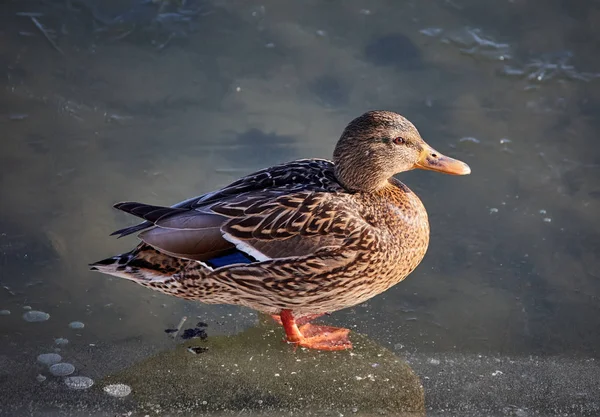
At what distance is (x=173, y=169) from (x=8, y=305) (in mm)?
1395

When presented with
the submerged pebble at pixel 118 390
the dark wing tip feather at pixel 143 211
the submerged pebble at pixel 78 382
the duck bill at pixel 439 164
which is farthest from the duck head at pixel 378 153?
the submerged pebble at pixel 78 382

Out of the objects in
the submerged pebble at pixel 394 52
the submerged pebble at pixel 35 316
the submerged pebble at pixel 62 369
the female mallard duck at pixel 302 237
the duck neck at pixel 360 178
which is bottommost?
the submerged pebble at pixel 62 369

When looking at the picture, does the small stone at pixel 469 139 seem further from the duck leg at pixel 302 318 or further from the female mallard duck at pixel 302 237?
the duck leg at pixel 302 318

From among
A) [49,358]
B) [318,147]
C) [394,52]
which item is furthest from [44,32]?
[49,358]

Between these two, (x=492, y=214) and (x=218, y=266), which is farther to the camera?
(x=492, y=214)

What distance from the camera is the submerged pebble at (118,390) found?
11.9ft

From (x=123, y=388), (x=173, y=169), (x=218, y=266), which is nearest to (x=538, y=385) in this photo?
(x=218, y=266)

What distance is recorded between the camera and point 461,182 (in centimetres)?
511

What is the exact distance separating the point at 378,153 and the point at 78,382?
5.89 ft

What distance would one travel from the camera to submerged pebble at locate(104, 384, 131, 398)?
364 cm

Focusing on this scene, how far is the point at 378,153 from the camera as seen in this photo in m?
4.14

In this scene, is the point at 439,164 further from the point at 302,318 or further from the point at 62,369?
the point at 62,369

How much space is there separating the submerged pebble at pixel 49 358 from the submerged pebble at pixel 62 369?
0.03 meters

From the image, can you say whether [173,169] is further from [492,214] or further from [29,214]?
[492,214]
